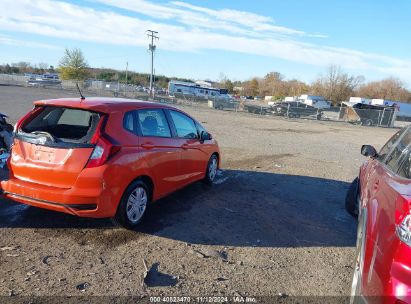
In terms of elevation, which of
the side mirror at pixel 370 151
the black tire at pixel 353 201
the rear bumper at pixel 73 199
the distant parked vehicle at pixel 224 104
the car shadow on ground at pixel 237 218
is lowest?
the distant parked vehicle at pixel 224 104

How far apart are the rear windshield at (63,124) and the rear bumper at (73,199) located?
23.8 inches

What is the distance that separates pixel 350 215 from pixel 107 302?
4.44 m

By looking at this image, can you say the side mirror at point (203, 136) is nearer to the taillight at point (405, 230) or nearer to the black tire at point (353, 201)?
the black tire at point (353, 201)

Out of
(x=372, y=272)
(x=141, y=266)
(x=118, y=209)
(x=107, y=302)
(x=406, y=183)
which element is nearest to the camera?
(x=372, y=272)

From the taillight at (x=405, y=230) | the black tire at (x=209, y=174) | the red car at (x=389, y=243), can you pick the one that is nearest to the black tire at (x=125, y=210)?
the black tire at (x=209, y=174)

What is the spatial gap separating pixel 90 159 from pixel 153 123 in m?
1.34

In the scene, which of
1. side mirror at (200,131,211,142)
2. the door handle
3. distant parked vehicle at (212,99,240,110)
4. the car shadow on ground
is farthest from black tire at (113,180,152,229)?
distant parked vehicle at (212,99,240,110)

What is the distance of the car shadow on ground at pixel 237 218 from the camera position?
Result: 4.82 m

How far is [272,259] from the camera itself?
14.1ft

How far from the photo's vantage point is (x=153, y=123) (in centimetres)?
533

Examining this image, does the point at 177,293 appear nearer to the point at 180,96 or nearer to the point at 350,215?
the point at 350,215

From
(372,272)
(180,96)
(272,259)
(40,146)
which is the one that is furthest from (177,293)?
(180,96)

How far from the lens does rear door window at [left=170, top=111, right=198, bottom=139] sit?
236 inches

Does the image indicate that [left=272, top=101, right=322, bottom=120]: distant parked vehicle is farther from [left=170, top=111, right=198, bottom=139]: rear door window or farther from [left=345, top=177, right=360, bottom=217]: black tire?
[left=170, top=111, right=198, bottom=139]: rear door window
